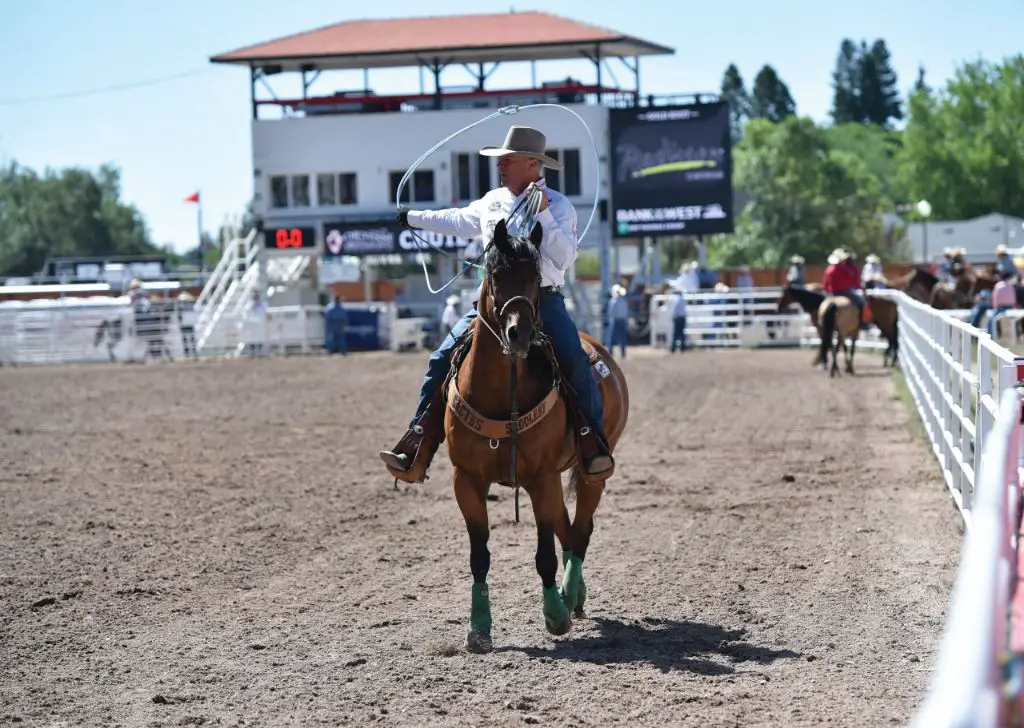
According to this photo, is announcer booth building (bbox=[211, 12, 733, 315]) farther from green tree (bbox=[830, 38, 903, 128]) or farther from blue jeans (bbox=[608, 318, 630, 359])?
green tree (bbox=[830, 38, 903, 128])

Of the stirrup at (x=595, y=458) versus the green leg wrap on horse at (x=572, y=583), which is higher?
the stirrup at (x=595, y=458)

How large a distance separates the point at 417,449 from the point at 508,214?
1.29 meters

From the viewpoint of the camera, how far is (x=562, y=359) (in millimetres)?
6996

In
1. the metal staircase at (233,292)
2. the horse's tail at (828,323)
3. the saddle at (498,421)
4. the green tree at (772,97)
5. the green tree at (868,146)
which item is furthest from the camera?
the green tree at (772,97)

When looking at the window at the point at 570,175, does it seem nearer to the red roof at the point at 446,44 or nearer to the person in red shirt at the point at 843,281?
the red roof at the point at 446,44

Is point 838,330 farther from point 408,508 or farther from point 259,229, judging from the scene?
point 259,229

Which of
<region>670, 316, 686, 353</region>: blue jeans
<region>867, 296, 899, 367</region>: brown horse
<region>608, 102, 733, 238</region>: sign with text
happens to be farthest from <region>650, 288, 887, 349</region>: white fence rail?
<region>867, 296, 899, 367</region>: brown horse

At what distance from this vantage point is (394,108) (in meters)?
45.4

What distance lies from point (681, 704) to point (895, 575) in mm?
2895

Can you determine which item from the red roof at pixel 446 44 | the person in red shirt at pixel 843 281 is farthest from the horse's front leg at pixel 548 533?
the red roof at pixel 446 44

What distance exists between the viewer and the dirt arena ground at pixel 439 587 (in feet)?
18.7

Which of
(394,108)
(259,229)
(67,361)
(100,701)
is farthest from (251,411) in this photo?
(394,108)

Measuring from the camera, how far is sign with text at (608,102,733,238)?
42.6 meters

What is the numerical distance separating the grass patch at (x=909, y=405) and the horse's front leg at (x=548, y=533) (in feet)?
27.3
